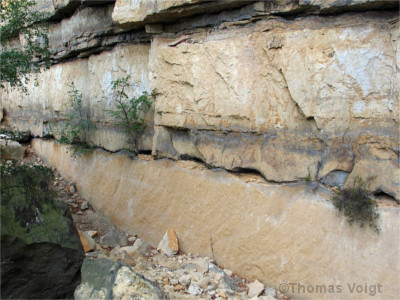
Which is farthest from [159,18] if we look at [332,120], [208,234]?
[208,234]

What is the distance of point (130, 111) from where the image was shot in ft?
16.6

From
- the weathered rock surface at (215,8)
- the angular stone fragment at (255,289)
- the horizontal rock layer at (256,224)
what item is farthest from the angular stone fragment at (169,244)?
the weathered rock surface at (215,8)

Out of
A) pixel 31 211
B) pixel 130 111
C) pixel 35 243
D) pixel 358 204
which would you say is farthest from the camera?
pixel 130 111

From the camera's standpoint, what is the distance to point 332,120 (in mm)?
3379

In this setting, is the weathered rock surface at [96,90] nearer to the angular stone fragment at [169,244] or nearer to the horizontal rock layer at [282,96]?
the horizontal rock layer at [282,96]

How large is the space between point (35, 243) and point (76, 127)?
4.01 metres

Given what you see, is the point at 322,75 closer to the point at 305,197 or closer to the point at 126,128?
the point at 305,197

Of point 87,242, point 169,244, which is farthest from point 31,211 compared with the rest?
point 169,244

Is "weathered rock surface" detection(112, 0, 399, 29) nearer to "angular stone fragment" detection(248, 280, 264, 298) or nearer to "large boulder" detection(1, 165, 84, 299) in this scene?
"large boulder" detection(1, 165, 84, 299)

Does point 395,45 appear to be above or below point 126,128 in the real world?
above

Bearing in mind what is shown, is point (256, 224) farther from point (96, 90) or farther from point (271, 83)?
point (96, 90)

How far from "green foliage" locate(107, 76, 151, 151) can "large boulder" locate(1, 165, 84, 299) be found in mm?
2387

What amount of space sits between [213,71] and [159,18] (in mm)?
1029

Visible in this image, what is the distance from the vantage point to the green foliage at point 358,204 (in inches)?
122
